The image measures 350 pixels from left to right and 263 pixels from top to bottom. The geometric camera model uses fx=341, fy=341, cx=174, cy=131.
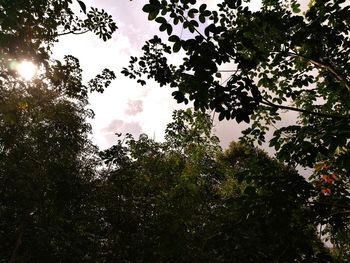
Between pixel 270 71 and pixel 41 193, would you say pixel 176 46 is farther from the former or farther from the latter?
pixel 41 193

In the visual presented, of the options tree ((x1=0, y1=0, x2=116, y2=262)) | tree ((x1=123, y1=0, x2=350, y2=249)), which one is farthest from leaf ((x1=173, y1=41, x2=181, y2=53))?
tree ((x1=0, y1=0, x2=116, y2=262))

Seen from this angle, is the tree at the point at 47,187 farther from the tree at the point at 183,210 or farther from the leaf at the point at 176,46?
the leaf at the point at 176,46

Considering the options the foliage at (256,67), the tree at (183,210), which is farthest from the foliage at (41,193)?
the foliage at (256,67)

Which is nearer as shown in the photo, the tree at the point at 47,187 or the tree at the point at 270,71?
the tree at the point at 270,71

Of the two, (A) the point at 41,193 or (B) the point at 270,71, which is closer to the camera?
(B) the point at 270,71

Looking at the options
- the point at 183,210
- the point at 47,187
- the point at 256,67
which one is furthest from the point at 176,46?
the point at 47,187

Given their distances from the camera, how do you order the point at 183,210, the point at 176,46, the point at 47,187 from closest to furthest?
the point at 176,46 < the point at 183,210 < the point at 47,187

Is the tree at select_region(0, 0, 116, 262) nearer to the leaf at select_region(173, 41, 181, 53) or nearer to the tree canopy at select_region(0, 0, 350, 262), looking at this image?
the tree canopy at select_region(0, 0, 350, 262)

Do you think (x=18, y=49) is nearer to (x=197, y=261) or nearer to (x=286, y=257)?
(x=286, y=257)

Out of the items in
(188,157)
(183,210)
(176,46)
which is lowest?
(176,46)

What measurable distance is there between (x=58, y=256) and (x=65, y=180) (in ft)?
13.4

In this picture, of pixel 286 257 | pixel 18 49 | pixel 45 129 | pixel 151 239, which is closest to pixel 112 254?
pixel 151 239

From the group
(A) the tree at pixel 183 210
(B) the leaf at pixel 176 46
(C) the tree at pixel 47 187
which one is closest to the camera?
(B) the leaf at pixel 176 46

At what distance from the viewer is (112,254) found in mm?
10047
